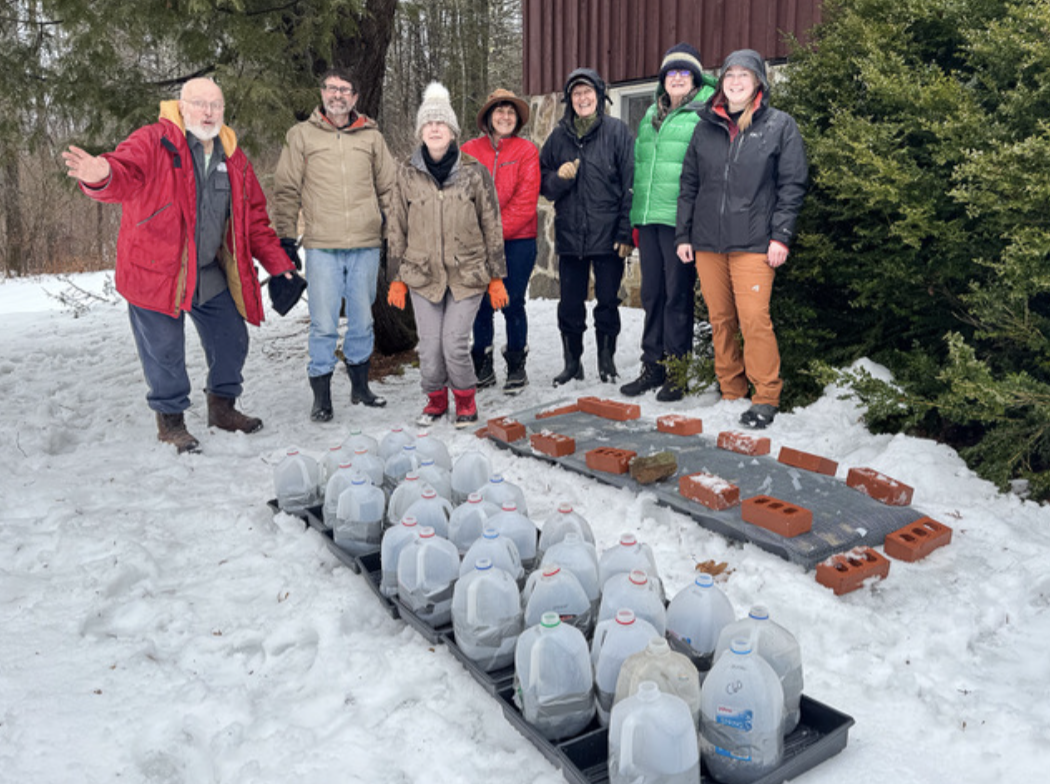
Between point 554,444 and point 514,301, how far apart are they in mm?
1821

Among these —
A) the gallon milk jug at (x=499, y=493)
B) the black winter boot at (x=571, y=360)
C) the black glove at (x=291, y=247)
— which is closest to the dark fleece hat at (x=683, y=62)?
the black winter boot at (x=571, y=360)

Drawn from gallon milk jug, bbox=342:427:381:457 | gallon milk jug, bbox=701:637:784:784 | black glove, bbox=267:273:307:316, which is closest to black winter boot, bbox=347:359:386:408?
black glove, bbox=267:273:307:316

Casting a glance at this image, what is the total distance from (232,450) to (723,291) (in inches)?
132

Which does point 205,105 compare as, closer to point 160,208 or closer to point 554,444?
point 160,208

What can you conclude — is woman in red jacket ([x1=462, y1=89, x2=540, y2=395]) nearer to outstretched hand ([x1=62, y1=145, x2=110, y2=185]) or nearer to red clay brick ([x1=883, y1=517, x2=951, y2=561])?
outstretched hand ([x1=62, y1=145, x2=110, y2=185])

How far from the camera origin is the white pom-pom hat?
517 cm

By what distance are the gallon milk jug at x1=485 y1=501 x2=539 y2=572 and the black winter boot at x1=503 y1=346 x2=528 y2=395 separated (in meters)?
3.28

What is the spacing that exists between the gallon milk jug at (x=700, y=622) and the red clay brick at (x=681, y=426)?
233 centimetres

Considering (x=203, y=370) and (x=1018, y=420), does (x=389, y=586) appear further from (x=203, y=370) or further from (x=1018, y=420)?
(x=203, y=370)

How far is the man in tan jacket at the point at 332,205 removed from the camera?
18.2 feet

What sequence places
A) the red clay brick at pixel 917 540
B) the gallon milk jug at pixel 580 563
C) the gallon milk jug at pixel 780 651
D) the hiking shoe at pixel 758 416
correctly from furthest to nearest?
the hiking shoe at pixel 758 416 → the red clay brick at pixel 917 540 → the gallon milk jug at pixel 580 563 → the gallon milk jug at pixel 780 651

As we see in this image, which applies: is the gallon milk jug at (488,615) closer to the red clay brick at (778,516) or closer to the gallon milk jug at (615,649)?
the gallon milk jug at (615,649)

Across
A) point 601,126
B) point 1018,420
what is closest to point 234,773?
point 1018,420

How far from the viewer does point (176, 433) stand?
17.0ft
